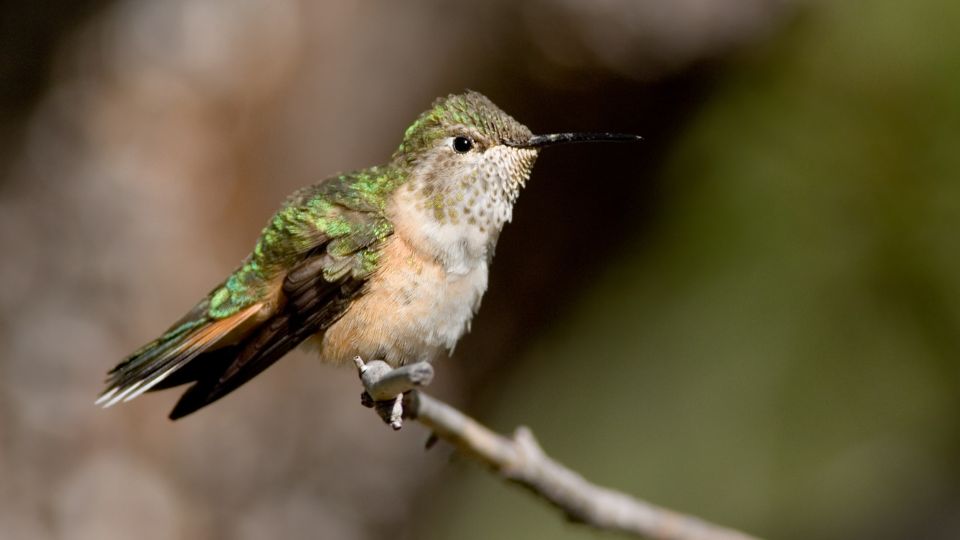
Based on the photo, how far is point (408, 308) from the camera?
2.14 metres

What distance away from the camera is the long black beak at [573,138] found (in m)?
1.76

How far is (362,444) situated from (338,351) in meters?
2.87

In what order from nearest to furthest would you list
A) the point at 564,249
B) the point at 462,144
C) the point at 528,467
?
the point at 528,467 < the point at 462,144 < the point at 564,249

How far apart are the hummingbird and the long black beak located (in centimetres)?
6

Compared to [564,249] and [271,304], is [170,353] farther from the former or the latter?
[564,249]

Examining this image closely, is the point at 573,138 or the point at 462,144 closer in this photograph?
the point at 573,138

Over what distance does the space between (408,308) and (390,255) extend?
0.11 metres

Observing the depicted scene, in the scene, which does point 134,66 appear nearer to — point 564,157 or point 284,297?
point 564,157

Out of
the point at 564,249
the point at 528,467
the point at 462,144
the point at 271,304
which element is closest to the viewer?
the point at 528,467

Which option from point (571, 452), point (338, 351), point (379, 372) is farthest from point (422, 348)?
point (571, 452)

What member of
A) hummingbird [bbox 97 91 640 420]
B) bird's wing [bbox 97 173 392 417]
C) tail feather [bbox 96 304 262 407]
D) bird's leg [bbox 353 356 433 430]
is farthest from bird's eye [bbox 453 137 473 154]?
tail feather [bbox 96 304 262 407]

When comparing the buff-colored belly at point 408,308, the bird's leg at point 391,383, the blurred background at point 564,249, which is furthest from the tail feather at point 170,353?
the blurred background at point 564,249

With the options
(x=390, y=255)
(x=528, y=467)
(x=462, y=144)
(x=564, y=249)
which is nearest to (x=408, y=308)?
(x=390, y=255)

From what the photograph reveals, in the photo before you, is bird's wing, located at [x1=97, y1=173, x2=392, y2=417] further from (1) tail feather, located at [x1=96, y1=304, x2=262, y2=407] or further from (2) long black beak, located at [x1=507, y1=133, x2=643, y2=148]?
(2) long black beak, located at [x1=507, y1=133, x2=643, y2=148]
